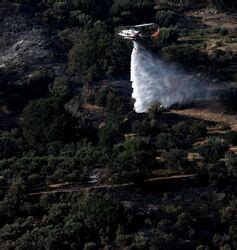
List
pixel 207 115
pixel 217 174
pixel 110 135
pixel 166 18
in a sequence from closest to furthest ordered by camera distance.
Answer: pixel 217 174
pixel 110 135
pixel 207 115
pixel 166 18

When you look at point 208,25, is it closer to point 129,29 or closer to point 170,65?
point 129,29

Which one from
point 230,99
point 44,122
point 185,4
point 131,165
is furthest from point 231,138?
point 185,4

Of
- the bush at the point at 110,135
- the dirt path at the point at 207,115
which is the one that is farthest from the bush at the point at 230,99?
the bush at the point at 110,135

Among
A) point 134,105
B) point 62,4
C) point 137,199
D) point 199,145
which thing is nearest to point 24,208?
point 137,199

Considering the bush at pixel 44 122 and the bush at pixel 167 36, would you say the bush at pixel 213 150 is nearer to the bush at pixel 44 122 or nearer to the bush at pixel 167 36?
the bush at pixel 44 122

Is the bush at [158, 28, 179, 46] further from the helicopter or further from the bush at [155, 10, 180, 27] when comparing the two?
the bush at [155, 10, 180, 27]

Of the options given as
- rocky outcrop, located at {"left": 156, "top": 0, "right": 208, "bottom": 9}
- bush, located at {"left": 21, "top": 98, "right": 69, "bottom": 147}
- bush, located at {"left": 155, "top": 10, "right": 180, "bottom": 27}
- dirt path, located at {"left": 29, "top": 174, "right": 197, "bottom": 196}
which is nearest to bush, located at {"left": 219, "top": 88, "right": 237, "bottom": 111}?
bush, located at {"left": 21, "top": 98, "right": 69, "bottom": 147}

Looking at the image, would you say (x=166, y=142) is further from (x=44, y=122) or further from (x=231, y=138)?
(x=44, y=122)
